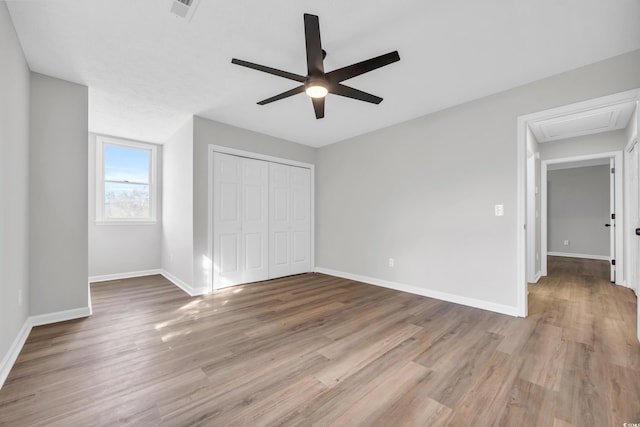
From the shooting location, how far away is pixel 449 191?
11.3 feet

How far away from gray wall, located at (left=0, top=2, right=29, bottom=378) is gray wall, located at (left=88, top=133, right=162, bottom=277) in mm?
2118

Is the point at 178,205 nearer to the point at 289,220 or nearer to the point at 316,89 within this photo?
the point at 289,220

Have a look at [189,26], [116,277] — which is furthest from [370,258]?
[116,277]

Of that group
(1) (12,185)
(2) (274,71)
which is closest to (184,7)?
(2) (274,71)

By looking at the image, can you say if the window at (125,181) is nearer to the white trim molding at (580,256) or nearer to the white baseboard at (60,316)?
the white baseboard at (60,316)

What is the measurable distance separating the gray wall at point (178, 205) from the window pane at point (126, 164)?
0.37m

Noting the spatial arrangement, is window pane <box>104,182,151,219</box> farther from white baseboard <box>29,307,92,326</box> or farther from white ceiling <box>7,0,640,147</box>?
white baseboard <box>29,307,92,326</box>

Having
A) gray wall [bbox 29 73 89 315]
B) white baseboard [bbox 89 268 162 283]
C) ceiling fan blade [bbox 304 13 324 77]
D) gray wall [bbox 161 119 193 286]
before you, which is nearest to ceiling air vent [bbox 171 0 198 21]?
ceiling fan blade [bbox 304 13 324 77]

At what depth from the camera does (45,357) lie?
6.72ft

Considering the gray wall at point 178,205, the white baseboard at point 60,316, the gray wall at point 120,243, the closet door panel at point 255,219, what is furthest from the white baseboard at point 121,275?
the closet door panel at point 255,219

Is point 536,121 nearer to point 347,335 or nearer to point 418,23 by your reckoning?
point 418,23

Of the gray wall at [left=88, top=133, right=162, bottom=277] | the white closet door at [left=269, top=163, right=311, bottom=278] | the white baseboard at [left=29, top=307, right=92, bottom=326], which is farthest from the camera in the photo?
the white closet door at [left=269, top=163, right=311, bottom=278]

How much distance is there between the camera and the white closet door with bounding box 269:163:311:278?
474cm

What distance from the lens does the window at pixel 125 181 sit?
4.54 meters
